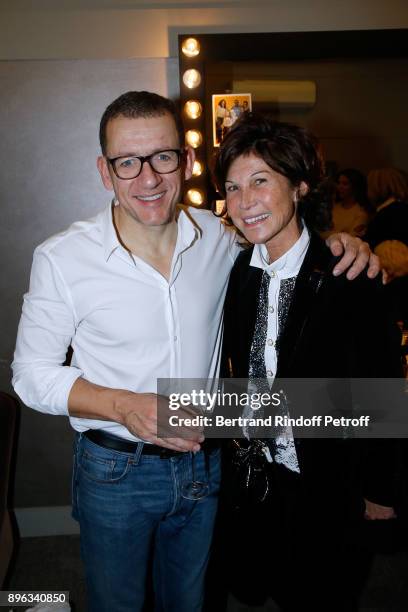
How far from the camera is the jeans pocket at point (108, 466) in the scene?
1544 millimetres

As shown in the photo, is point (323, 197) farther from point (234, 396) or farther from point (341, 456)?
point (341, 456)

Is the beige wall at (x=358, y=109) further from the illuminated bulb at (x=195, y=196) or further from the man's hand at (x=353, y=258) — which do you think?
the man's hand at (x=353, y=258)

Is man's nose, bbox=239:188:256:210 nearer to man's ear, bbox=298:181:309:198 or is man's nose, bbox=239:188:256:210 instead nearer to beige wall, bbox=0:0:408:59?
man's ear, bbox=298:181:309:198

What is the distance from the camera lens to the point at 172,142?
1.52 meters

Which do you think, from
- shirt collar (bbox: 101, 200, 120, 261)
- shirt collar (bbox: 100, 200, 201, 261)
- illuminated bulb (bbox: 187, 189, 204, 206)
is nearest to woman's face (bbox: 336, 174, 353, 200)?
illuminated bulb (bbox: 187, 189, 204, 206)

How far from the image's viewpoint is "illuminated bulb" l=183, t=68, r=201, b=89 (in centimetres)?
246

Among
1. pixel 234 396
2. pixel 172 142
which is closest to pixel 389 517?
pixel 234 396

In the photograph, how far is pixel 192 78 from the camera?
8.08ft

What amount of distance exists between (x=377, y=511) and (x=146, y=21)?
7.84 ft

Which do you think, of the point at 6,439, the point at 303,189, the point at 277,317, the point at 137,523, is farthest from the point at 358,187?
the point at 137,523

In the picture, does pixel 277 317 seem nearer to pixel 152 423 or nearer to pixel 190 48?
pixel 152 423

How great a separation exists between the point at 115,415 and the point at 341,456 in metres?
0.71

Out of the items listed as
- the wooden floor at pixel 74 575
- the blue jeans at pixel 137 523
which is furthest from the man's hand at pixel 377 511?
the wooden floor at pixel 74 575

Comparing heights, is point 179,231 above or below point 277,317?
above
